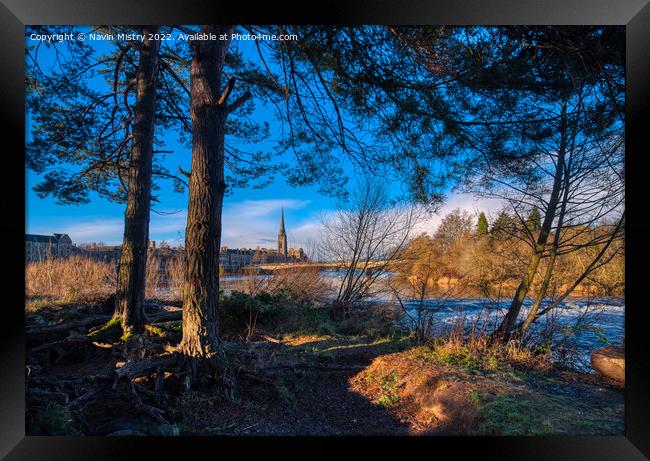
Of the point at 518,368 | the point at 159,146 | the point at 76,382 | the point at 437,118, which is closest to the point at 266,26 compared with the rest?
the point at 437,118

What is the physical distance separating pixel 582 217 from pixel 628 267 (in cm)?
46

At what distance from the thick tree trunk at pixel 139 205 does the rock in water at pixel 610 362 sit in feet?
14.5

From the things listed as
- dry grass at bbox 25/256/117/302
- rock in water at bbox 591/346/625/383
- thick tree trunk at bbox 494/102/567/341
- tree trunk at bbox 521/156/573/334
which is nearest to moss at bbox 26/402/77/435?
dry grass at bbox 25/256/117/302

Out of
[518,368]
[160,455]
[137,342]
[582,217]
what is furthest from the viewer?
[137,342]

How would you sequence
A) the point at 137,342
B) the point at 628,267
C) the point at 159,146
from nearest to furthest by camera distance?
1. the point at 628,267
2. the point at 137,342
3. the point at 159,146

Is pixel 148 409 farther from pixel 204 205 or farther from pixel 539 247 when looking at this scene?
pixel 539 247

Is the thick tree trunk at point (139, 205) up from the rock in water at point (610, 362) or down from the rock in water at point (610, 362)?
up

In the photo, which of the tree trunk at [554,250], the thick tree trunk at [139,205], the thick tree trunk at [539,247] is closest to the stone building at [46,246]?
the thick tree trunk at [139,205]

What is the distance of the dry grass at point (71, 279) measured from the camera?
2.02 m

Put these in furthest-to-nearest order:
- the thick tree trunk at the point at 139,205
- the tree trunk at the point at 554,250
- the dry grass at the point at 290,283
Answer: the dry grass at the point at 290,283
the thick tree trunk at the point at 139,205
the tree trunk at the point at 554,250

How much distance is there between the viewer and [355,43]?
2021 mm

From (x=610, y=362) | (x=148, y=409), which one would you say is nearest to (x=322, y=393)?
(x=148, y=409)
